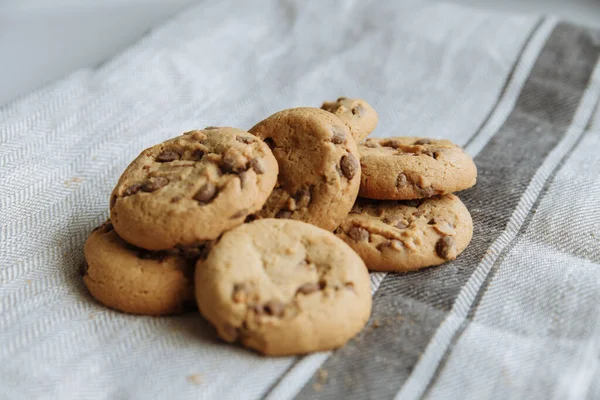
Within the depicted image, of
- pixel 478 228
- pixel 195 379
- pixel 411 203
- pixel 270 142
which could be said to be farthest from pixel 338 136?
pixel 195 379

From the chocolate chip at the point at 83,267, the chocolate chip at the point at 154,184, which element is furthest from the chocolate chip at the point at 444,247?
the chocolate chip at the point at 83,267

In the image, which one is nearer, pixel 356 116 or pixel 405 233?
pixel 405 233

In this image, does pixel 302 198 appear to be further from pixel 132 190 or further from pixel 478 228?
pixel 478 228

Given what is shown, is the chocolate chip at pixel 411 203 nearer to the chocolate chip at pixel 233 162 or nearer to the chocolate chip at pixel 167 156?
the chocolate chip at pixel 233 162

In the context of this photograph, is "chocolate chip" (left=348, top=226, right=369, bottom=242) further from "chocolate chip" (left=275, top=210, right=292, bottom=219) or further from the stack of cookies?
"chocolate chip" (left=275, top=210, right=292, bottom=219)

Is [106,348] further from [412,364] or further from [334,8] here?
[334,8]

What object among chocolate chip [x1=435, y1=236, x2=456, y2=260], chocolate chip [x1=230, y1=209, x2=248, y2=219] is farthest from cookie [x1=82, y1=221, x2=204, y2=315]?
chocolate chip [x1=435, y1=236, x2=456, y2=260]
